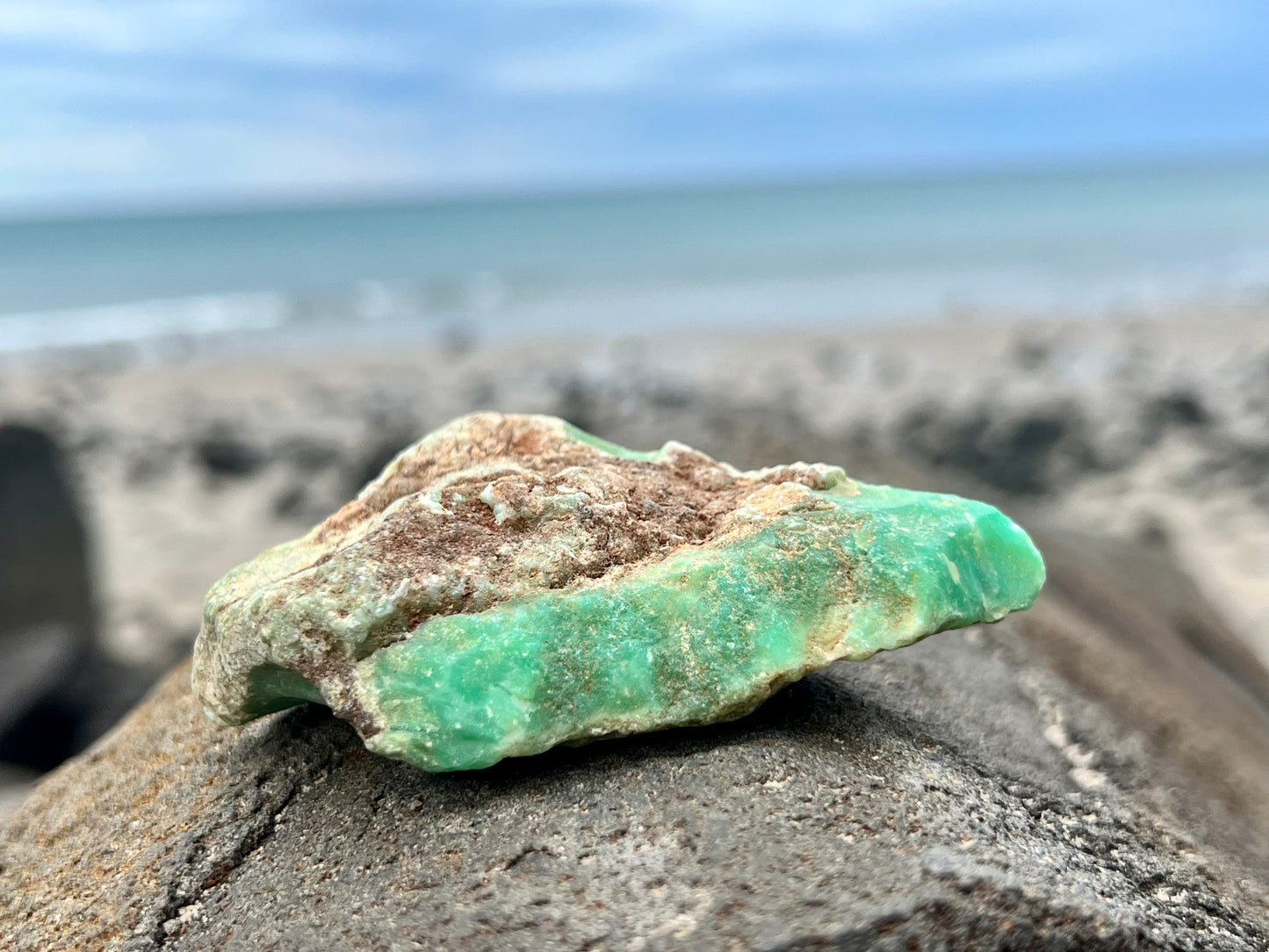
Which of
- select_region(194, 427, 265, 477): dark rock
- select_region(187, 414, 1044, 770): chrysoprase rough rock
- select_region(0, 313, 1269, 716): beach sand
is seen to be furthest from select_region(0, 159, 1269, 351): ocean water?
select_region(187, 414, 1044, 770): chrysoprase rough rock

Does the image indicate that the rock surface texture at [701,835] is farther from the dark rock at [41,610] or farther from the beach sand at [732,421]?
the beach sand at [732,421]

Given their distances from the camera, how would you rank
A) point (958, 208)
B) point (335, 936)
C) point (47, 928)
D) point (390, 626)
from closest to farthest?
point (335, 936)
point (390, 626)
point (47, 928)
point (958, 208)

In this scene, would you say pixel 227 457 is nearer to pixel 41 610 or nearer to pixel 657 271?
pixel 41 610

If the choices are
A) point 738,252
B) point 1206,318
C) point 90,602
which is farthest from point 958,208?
point 90,602

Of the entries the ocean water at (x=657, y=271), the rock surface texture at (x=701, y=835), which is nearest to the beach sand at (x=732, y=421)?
the rock surface texture at (x=701, y=835)

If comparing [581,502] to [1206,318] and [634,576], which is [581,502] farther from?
[1206,318]
